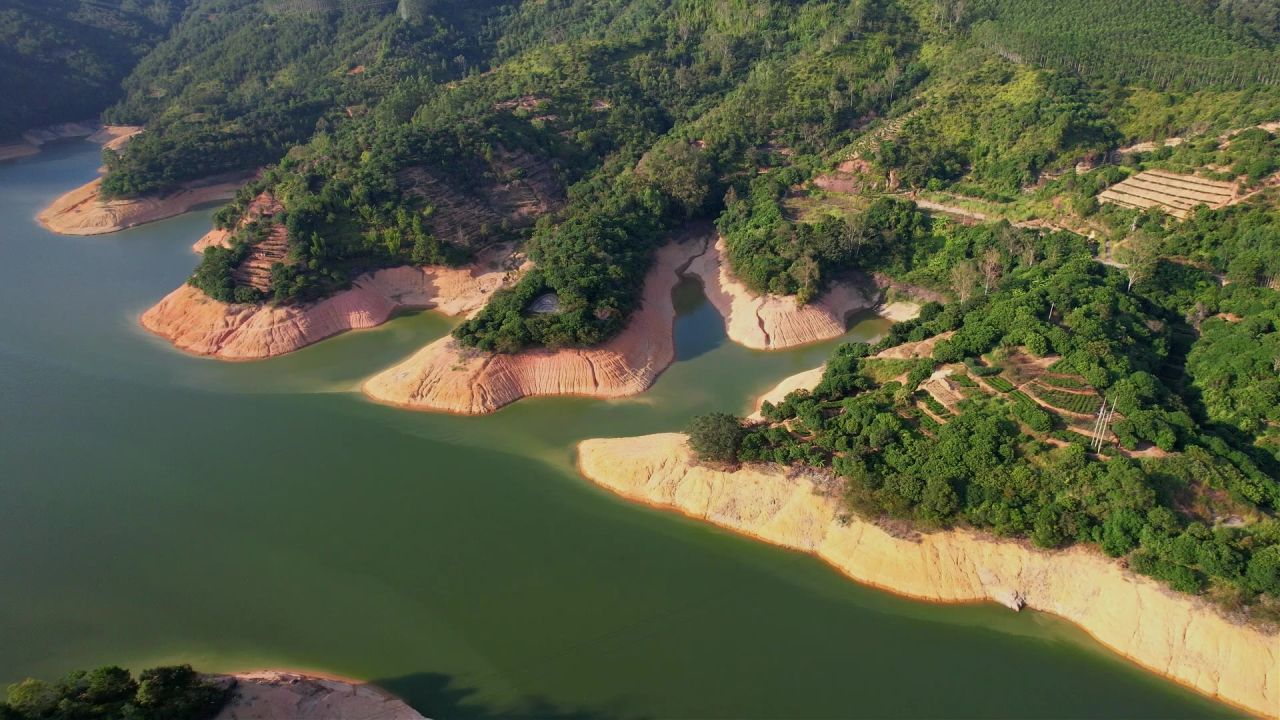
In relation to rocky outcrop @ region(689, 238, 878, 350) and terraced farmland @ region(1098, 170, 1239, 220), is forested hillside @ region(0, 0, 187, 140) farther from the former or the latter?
→ terraced farmland @ region(1098, 170, 1239, 220)

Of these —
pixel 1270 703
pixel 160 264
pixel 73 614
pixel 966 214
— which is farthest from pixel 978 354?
pixel 160 264

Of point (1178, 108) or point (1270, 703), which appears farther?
point (1178, 108)

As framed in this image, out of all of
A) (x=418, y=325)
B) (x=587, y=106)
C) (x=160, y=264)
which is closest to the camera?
(x=418, y=325)

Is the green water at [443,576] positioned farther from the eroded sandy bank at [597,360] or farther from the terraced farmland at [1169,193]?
the terraced farmland at [1169,193]

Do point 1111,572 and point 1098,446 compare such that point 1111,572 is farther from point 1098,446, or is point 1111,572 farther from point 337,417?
point 337,417

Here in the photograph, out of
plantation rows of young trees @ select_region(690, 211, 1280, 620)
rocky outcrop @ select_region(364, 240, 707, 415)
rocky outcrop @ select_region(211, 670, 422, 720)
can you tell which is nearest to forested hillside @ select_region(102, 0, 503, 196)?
rocky outcrop @ select_region(364, 240, 707, 415)
